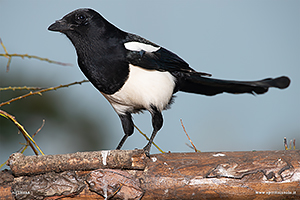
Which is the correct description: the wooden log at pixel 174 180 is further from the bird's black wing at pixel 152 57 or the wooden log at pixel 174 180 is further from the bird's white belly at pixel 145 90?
A: the bird's black wing at pixel 152 57

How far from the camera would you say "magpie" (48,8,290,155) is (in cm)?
166

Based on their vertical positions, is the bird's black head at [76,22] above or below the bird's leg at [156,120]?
above

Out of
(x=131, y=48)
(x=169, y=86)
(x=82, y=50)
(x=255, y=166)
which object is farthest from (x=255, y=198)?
(x=82, y=50)

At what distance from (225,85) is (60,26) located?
3.36 feet

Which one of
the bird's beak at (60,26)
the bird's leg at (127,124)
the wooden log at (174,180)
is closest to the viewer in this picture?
the wooden log at (174,180)

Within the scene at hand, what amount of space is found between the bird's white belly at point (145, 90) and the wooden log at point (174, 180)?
15.7 inches

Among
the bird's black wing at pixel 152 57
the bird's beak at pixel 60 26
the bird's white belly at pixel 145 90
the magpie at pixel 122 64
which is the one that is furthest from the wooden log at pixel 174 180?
the bird's beak at pixel 60 26

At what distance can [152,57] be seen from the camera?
5.73 ft

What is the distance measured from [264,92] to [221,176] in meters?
0.92

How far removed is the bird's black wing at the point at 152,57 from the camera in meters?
1.69

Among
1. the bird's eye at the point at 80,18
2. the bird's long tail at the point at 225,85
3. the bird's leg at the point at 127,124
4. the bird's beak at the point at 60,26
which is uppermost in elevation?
the bird's eye at the point at 80,18

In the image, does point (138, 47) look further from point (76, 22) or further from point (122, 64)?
point (76, 22)

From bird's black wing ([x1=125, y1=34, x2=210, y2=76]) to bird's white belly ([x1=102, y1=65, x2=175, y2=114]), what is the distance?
31 millimetres

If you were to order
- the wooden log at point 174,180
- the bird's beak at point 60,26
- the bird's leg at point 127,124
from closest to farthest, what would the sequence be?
1. the wooden log at point 174,180
2. the bird's beak at point 60,26
3. the bird's leg at point 127,124
